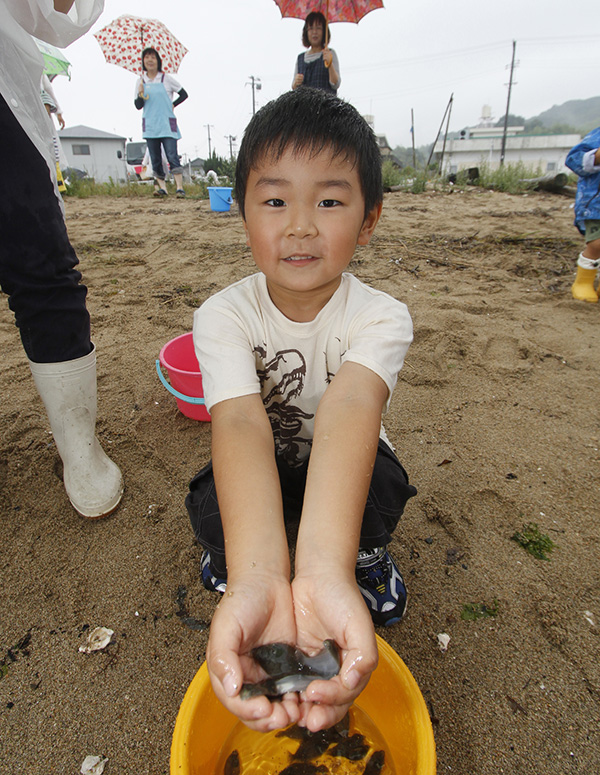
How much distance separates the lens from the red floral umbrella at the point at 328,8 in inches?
173

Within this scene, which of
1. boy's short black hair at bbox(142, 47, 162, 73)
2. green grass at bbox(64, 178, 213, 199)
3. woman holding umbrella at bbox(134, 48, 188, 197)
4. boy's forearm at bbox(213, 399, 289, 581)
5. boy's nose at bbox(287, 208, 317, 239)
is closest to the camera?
boy's forearm at bbox(213, 399, 289, 581)

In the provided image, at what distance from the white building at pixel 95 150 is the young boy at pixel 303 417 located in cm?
4799

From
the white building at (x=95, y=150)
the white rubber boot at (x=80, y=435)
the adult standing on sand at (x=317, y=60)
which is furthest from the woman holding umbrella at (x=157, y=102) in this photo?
the white building at (x=95, y=150)

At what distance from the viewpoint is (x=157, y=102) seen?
711cm

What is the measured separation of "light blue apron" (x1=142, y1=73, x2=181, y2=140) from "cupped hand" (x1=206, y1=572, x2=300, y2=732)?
820cm

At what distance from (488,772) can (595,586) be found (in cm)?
66

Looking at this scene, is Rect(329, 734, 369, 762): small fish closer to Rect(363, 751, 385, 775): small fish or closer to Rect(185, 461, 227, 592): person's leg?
Rect(363, 751, 385, 775): small fish

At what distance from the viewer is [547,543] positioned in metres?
1.50

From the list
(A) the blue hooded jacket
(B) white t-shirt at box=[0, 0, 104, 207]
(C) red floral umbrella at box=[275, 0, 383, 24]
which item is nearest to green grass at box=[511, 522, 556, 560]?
(B) white t-shirt at box=[0, 0, 104, 207]

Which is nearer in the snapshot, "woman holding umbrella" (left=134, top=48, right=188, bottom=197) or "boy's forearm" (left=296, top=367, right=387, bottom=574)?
"boy's forearm" (left=296, top=367, right=387, bottom=574)

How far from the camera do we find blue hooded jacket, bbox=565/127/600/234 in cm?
342

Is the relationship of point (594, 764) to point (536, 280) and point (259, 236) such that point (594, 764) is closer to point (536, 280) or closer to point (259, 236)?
point (259, 236)

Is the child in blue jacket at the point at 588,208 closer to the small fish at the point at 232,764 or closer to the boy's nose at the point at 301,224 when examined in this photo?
the boy's nose at the point at 301,224

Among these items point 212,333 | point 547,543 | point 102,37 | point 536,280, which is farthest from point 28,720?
point 102,37
